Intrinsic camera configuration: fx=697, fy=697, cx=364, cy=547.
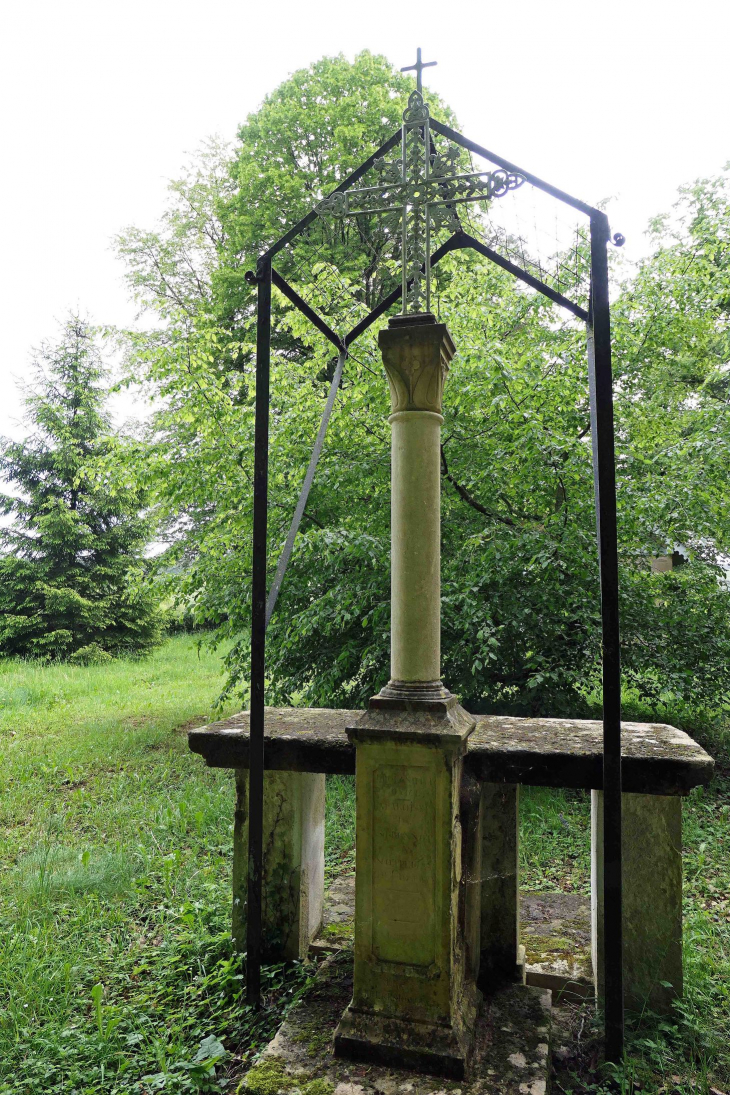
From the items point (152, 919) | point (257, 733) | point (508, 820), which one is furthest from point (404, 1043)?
point (152, 919)

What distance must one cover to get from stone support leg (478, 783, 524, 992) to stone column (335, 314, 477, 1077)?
1.10 feet

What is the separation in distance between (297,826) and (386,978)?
87 centimetres

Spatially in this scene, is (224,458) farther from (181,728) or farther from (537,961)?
(537,961)

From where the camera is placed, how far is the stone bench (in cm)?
250

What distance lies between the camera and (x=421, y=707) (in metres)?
2.30

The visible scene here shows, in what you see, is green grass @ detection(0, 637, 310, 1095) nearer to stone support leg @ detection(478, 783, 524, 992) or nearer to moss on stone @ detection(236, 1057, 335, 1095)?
moss on stone @ detection(236, 1057, 335, 1095)

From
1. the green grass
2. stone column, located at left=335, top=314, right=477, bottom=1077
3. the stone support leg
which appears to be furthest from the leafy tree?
stone column, located at left=335, top=314, right=477, bottom=1077

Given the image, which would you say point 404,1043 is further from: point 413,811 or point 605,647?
point 605,647

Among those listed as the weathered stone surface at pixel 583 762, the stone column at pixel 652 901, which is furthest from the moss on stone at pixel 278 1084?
the stone column at pixel 652 901

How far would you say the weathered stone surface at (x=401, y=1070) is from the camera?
6.84 feet

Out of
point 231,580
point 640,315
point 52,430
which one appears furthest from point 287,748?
point 52,430

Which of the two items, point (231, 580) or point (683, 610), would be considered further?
point (231, 580)

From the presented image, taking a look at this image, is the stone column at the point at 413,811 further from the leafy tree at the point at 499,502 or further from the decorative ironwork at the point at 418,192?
the leafy tree at the point at 499,502

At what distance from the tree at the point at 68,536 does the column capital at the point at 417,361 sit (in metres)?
Answer: 12.0
